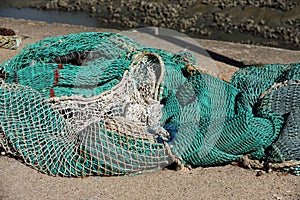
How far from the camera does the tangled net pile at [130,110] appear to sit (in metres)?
4.99

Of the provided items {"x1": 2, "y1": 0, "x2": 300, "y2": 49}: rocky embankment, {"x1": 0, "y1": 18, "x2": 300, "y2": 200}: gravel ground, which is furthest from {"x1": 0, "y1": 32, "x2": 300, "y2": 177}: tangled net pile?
{"x1": 2, "y1": 0, "x2": 300, "y2": 49}: rocky embankment

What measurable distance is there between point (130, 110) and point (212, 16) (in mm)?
7305

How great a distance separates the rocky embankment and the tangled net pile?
17.3 ft

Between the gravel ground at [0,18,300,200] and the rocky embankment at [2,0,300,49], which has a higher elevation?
the rocky embankment at [2,0,300,49]

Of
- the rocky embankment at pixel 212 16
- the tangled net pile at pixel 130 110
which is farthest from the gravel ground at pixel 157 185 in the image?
the rocky embankment at pixel 212 16

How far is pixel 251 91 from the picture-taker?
5.93 m

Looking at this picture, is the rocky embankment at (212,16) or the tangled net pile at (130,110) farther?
the rocky embankment at (212,16)

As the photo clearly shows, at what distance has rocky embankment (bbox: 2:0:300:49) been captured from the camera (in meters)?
11.4

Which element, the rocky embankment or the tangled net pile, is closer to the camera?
the tangled net pile

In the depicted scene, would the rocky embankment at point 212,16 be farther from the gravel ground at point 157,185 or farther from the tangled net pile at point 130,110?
the gravel ground at point 157,185

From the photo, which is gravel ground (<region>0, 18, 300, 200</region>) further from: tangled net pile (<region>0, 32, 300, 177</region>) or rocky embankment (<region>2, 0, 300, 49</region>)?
rocky embankment (<region>2, 0, 300, 49</region>)

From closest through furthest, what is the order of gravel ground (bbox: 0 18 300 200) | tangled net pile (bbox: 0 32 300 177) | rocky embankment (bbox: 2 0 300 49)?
gravel ground (bbox: 0 18 300 200), tangled net pile (bbox: 0 32 300 177), rocky embankment (bbox: 2 0 300 49)

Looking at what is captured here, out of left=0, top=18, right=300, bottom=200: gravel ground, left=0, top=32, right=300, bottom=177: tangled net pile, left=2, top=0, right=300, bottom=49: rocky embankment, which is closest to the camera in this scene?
left=0, top=18, right=300, bottom=200: gravel ground

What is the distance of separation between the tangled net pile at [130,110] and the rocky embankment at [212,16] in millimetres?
5277
